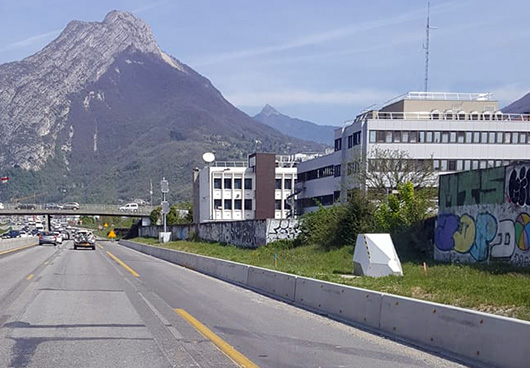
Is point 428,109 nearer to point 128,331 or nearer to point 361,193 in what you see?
point 361,193

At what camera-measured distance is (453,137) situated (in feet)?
224

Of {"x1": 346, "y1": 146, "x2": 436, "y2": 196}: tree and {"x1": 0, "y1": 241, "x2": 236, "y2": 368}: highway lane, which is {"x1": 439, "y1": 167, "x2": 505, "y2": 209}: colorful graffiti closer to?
{"x1": 0, "y1": 241, "x2": 236, "y2": 368}: highway lane

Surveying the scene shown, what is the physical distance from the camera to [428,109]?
7494 centimetres

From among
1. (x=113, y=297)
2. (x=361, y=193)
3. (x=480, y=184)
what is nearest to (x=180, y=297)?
(x=113, y=297)

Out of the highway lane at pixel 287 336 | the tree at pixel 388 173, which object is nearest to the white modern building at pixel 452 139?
the tree at pixel 388 173

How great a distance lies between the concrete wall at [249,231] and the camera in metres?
40.6

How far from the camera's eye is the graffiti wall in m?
21.0

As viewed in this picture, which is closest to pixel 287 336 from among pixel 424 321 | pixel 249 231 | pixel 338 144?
pixel 424 321

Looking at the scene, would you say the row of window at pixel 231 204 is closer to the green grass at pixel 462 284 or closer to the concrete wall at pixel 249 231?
the concrete wall at pixel 249 231

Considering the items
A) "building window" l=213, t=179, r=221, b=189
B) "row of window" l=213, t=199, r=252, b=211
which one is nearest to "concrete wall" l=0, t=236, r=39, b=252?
"row of window" l=213, t=199, r=252, b=211

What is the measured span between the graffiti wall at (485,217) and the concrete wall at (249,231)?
14.4 meters

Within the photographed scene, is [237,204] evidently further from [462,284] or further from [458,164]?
[462,284]

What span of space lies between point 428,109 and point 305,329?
66.2m

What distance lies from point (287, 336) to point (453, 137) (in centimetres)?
6052
